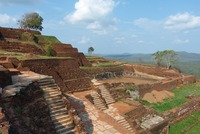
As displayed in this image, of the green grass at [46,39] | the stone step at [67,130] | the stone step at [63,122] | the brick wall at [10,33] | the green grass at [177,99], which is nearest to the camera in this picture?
the stone step at [67,130]

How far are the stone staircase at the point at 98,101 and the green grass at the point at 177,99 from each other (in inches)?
163

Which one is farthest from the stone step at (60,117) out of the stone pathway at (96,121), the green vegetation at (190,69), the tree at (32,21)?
the green vegetation at (190,69)

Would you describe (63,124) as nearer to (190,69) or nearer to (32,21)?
(32,21)

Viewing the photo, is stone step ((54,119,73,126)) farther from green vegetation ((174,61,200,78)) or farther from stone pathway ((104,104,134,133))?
green vegetation ((174,61,200,78))

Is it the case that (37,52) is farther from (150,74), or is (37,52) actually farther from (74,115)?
(150,74)

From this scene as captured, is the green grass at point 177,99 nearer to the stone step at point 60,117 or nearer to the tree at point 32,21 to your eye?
the stone step at point 60,117

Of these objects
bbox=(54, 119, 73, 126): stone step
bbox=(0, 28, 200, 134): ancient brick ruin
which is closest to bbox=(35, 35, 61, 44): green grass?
bbox=(0, 28, 200, 134): ancient brick ruin

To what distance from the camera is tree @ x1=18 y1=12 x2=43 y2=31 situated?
29.6 metres

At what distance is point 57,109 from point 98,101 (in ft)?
15.1

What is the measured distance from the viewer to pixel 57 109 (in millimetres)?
8695

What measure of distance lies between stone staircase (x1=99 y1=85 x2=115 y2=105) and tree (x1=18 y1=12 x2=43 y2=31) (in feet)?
59.6

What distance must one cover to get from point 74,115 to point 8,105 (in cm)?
254

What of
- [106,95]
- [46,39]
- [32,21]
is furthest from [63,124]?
[32,21]

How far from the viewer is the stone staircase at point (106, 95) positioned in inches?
547
